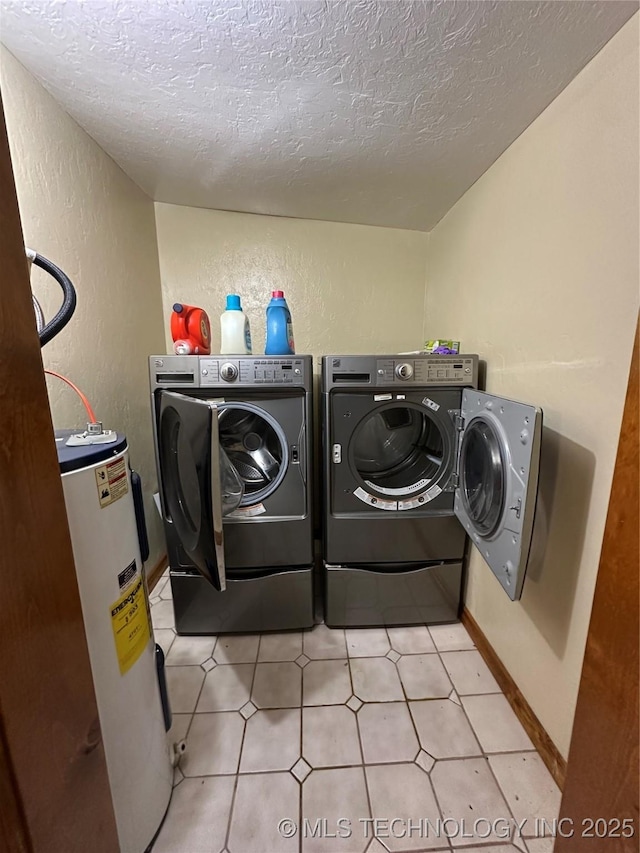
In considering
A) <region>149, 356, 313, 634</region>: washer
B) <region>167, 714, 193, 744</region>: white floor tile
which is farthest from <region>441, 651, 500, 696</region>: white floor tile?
<region>167, 714, 193, 744</region>: white floor tile

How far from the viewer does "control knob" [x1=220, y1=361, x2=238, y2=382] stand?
1154mm

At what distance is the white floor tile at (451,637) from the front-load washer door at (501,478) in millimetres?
602

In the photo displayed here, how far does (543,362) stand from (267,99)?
1.22 m

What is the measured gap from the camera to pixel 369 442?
153 centimetres

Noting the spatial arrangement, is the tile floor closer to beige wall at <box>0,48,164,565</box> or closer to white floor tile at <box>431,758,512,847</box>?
white floor tile at <box>431,758,512,847</box>

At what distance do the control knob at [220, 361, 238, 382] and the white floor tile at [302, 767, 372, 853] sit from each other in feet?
4.19

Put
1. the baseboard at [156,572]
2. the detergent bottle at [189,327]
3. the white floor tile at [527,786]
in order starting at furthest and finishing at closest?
1. the baseboard at [156,572]
2. the detergent bottle at [189,327]
3. the white floor tile at [527,786]

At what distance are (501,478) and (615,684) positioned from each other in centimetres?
53

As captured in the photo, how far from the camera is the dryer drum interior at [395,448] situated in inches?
57.7

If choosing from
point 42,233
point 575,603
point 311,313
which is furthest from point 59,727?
point 311,313

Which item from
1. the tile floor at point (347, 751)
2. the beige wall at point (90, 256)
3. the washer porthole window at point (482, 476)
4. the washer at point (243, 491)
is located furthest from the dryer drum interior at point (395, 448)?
the beige wall at point (90, 256)

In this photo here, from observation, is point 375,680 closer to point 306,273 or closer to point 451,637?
point 451,637

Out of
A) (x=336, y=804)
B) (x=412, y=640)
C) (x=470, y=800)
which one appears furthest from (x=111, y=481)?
(x=412, y=640)

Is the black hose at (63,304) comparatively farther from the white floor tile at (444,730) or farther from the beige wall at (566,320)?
the white floor tile at (444,730)
